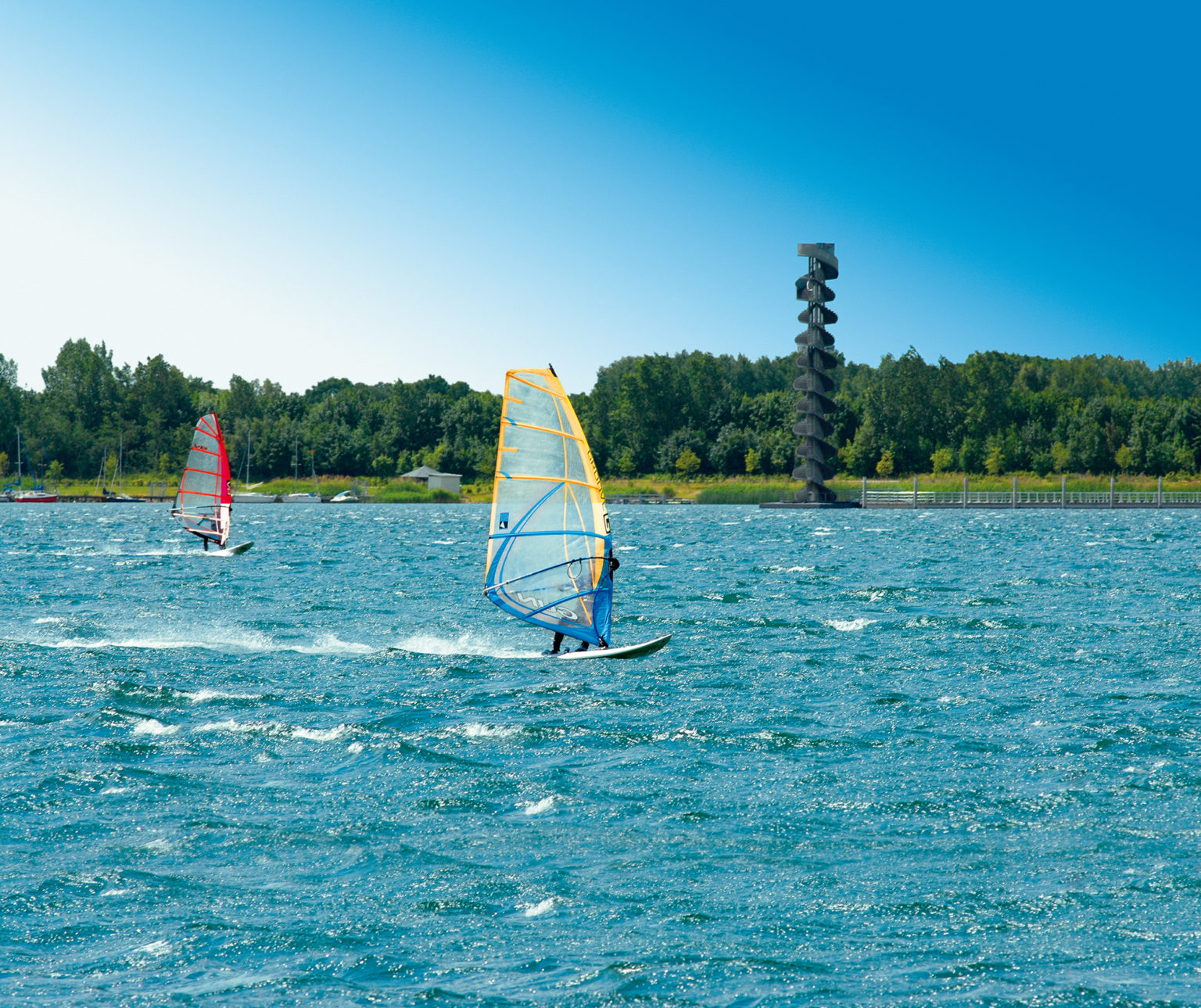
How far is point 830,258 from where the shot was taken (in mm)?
142625

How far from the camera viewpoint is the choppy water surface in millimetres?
9156

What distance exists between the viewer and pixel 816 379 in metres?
139

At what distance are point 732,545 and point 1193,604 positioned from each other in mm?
34284

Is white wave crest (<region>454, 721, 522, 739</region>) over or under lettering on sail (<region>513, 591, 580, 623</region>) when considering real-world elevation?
under

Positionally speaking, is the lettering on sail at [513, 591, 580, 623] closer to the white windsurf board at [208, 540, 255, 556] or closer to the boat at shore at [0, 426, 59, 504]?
the white windsurf board at [208, 540, 255, 556]

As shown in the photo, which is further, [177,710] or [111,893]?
[177,710]

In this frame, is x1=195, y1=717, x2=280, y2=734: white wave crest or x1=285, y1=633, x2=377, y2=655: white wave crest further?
x1=285, y1=633, x2=377, y2=655: white wave crest

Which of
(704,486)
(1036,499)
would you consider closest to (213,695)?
(1036,499)

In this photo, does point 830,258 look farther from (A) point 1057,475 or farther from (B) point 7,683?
(B) point 7,683

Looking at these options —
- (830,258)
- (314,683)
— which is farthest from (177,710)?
(830,258)

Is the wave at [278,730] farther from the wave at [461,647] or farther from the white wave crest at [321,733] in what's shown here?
the wave at [461,647]

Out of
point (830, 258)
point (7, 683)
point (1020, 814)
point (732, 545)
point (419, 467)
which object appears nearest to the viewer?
point (1020, 814)

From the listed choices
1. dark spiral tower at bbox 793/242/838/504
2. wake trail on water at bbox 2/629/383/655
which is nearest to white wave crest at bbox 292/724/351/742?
wake trail on water at bbox 2/629/383/655

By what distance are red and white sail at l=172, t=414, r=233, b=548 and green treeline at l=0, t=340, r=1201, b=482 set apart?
122438 mm
